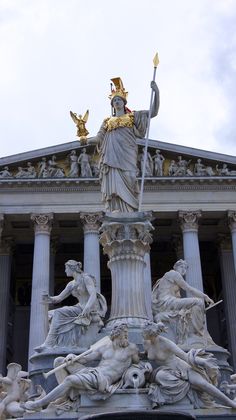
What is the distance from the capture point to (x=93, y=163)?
135ft

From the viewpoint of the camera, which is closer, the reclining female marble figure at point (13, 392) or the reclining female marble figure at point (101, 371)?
the reclining female marble figure at point (101, 371)

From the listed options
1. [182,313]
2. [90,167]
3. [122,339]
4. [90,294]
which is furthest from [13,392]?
[90,167]

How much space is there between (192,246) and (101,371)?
1143 inches

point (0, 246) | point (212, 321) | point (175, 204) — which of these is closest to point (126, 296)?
point (175, 204)

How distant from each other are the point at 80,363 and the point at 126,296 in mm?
2313

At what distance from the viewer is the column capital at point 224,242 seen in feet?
142

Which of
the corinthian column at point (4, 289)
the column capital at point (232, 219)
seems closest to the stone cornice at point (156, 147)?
the column capital at point (232, 219)

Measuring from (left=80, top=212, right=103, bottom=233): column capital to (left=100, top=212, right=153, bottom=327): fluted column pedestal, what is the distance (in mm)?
25987

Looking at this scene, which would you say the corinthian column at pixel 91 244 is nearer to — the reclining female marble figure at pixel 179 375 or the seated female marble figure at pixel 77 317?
the seated female marble figure at pixel 77 317

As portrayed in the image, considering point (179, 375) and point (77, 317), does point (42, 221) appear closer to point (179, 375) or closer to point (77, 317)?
point (77, 317)

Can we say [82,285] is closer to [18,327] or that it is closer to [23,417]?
Result: [23,417]

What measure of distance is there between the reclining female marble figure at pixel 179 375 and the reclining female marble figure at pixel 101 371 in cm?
39

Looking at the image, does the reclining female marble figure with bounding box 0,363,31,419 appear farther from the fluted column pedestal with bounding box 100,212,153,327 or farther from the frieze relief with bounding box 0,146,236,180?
the frieze relief with bounding box 0,146,236,180

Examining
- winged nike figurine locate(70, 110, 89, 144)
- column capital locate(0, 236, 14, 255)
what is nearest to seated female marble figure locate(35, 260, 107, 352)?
winged nike figurine locate(70, 110, 89, 144)
